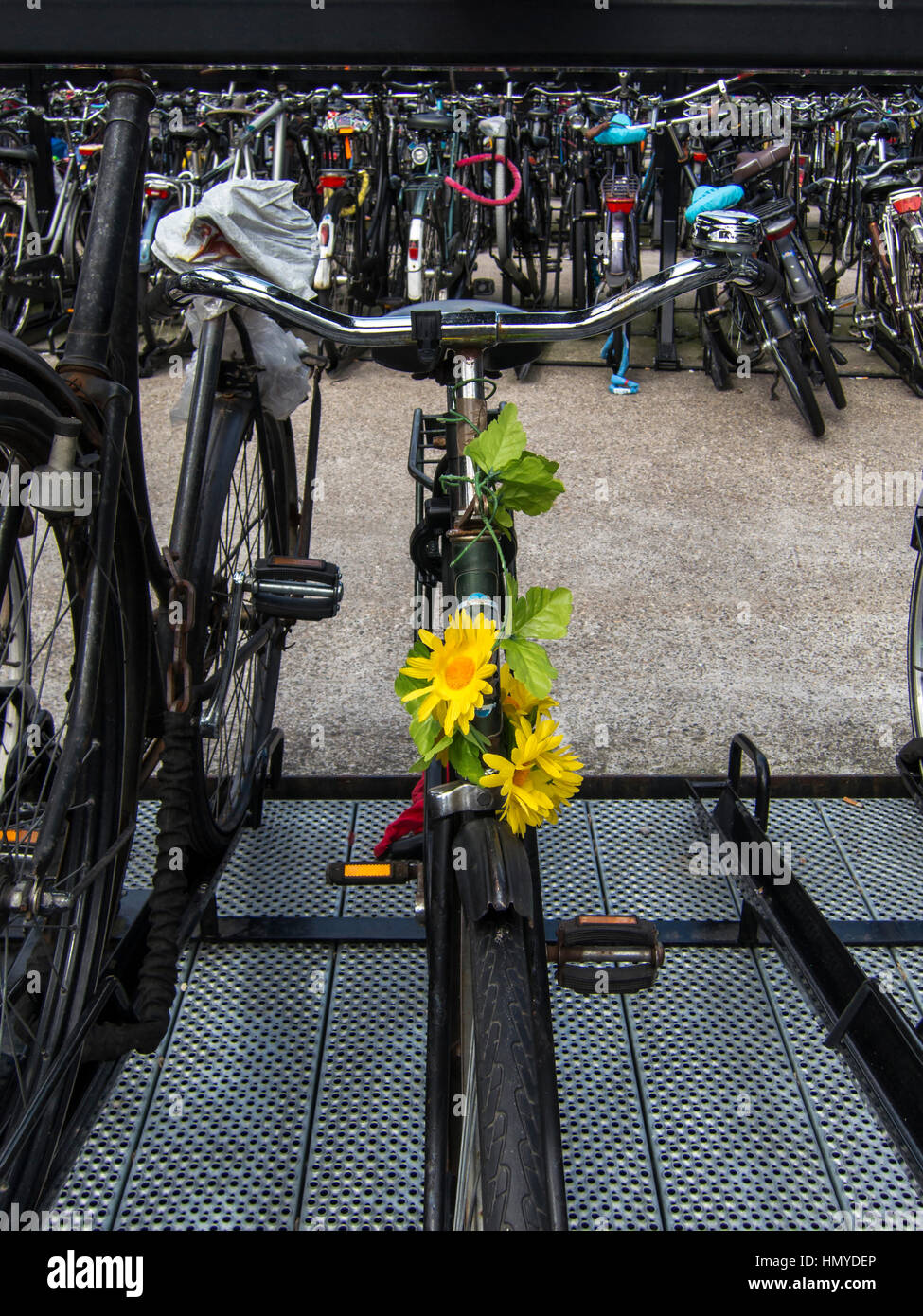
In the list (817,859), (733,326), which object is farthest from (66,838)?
(733,326)

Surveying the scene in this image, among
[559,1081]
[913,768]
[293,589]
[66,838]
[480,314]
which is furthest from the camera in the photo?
[913,768]

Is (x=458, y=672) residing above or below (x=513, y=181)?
below

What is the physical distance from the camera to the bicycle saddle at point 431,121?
6879 mm

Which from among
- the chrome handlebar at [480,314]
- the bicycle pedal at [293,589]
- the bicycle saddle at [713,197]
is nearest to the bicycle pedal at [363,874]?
the bicycle pedal at [293,589]

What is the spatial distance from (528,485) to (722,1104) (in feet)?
4.12

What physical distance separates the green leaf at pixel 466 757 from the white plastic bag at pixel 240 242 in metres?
0.85

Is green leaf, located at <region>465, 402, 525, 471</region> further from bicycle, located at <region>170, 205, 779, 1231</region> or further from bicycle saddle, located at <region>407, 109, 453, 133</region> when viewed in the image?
bicycle saddle, located at <region>407, 109, 453, 133</region>

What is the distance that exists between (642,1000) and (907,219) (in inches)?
195

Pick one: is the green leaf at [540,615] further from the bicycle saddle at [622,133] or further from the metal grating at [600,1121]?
the bicycle saddle at [622,133]

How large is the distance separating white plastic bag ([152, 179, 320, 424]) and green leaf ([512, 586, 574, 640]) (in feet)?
2.40

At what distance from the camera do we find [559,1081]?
2072 mm

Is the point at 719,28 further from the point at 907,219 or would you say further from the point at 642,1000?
the point at 907,219

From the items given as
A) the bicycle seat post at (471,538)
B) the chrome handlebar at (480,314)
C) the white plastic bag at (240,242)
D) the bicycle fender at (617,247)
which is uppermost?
the bicycle fender at (617,247)

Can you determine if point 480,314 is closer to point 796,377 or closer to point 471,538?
point 471,538
